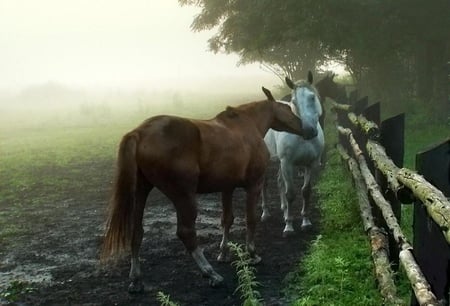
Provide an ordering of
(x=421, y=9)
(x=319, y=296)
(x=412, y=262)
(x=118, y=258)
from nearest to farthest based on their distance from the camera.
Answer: (x=412, y=262), (x=319, y=296), (x=118, y=258), (x=421, y=9)

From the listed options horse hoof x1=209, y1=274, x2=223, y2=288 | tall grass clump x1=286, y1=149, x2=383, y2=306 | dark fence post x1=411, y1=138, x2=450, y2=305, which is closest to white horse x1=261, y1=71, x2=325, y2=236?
tall grass clump x1=286, y1=149, x2=383, y2=306

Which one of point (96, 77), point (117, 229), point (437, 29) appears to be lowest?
point (117, 229)

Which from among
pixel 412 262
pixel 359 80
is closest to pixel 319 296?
pixel 412 262

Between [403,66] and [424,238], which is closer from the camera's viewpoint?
[424,238]

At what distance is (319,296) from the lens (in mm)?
Result: 4785

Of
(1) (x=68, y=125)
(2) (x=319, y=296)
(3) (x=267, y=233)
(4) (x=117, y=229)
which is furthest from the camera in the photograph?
(1) (x=68, y=125)

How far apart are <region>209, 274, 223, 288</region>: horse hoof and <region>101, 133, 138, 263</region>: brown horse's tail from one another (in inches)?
39.3

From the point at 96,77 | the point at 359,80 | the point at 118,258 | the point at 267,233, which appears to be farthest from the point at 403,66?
the point at 96,77

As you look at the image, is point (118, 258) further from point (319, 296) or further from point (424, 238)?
point (424, 238)

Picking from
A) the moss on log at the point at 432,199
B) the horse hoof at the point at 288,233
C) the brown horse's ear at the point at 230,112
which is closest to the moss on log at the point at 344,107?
the horse hoof at the point at 288,233

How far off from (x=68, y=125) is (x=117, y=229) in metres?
25.1

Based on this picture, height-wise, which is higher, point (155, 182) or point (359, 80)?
point (359, 80)

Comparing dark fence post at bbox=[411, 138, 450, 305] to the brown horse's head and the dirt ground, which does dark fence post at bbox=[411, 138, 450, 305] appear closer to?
the dirt ground

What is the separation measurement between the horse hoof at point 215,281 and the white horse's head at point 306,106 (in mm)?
2554
